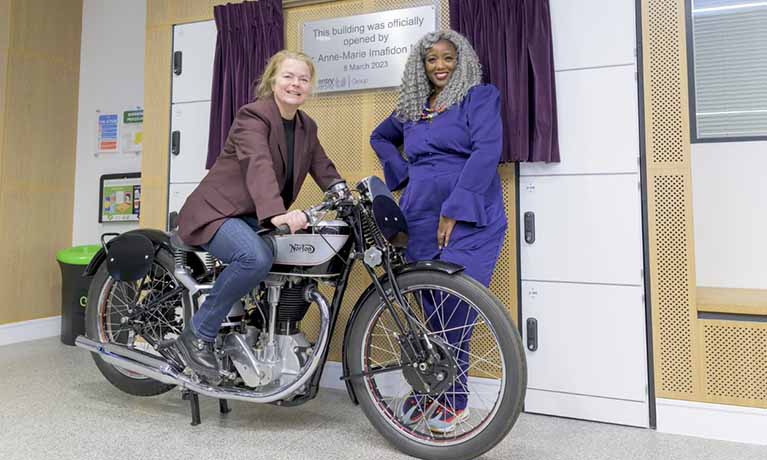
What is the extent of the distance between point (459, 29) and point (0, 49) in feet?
11.0

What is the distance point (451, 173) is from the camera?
1.97m

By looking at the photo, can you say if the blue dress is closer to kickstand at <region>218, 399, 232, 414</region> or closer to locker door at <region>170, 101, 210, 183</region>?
kickstand at <region>218, 399, 232, 414</region>

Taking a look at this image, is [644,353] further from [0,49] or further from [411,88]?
[0,49]

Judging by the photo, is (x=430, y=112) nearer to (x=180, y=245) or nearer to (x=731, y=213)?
(x=180, y=245)

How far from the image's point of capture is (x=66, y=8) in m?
3.79

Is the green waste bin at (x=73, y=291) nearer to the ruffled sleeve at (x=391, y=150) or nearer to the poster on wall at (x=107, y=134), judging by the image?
the poster on wall at (x=107, y=134)

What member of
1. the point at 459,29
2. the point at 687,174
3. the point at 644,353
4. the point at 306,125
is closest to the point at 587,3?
the point at 459,29

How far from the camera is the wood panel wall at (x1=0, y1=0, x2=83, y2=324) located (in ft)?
11.1

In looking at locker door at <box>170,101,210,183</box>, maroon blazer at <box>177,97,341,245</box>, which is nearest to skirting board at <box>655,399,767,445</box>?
maroon blazer at <box>177,97,341,245</box>

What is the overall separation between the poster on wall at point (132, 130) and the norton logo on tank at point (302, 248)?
107 inches

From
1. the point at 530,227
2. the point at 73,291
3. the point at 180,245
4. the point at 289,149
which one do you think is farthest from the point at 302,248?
the point at 73,291

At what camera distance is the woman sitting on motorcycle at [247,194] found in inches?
66.3

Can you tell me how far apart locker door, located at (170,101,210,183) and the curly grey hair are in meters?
1.32

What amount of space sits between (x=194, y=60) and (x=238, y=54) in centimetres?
38
